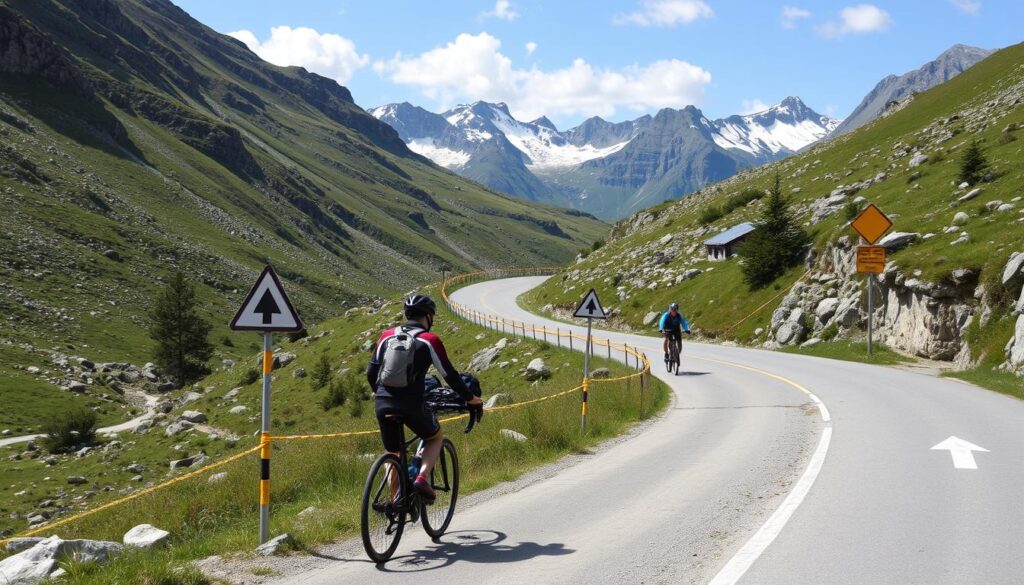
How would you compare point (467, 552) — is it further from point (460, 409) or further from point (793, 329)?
point (793, 329)

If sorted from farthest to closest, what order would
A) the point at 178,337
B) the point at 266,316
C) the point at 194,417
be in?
the point at 178,337 < the point at 194,417 < the point at 266,316

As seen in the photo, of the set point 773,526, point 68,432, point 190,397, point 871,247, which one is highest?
point 871,247

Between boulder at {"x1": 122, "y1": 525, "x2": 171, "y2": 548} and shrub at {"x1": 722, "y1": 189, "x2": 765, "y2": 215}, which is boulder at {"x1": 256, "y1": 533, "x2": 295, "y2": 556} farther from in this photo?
shrub at {"x1": 722, "y1": 189, "x2": 765, "y2": 215}

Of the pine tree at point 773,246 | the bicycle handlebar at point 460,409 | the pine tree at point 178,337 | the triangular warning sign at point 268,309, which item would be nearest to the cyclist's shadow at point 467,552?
the bicycle handlebar at point 460,409

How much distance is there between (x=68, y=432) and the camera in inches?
1656

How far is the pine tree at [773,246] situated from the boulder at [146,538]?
37.8 meters

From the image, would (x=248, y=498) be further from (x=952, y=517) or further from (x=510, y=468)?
(x=952, y=517)

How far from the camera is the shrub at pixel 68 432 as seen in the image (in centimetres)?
4169

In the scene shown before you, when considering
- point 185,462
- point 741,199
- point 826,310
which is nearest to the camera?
point 185,462

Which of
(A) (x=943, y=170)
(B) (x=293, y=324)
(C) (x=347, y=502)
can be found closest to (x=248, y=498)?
(C) (x=347, y=502)

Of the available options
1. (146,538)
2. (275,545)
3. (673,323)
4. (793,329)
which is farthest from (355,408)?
(275,545)

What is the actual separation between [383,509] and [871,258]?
25.7 metres

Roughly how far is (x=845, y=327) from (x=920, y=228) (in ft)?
18.2

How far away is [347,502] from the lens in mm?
9633
